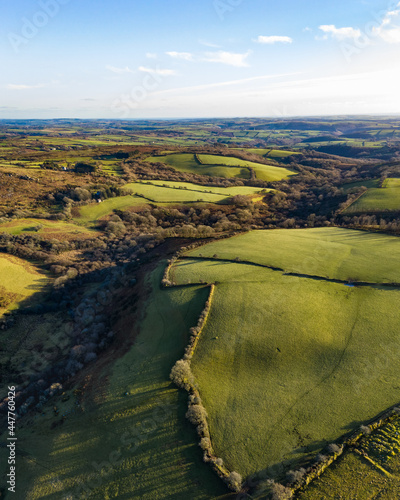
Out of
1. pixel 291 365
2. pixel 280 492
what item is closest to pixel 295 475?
pixel 280 492

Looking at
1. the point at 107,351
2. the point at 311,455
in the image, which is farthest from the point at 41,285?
the point at 311,455

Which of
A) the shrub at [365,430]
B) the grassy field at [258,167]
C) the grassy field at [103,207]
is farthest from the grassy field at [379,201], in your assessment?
the grassy field at [103,207]

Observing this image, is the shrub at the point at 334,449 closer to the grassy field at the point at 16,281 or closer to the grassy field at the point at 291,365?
the grassy field at the point at 291,365

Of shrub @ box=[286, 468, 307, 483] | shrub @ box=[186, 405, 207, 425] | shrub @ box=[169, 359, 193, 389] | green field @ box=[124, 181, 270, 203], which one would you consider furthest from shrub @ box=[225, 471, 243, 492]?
green field @ box=[124, 181, 270, 203]

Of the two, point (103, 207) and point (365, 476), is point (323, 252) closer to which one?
point (365, 476)

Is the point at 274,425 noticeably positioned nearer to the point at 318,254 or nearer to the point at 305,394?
the point at 305,394

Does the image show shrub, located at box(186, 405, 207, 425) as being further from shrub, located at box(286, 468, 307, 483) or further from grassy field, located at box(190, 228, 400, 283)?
grassy field, located at box(190, 228, 400, 283)

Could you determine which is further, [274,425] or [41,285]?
[41,285]
